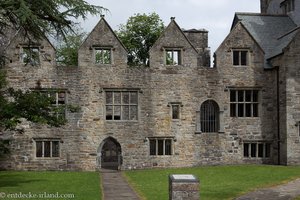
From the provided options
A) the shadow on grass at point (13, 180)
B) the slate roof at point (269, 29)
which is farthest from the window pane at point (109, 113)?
the slate roof at point (269, 29)

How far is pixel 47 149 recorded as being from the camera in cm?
2694

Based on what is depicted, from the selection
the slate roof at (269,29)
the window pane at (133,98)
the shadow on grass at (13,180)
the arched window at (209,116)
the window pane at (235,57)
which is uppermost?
the slate roof at (269,29)

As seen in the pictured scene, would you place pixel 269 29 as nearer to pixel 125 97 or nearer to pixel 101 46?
pixel 125 97

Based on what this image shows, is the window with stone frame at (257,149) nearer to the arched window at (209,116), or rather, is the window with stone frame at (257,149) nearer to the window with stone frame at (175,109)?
the arched window at (209,116)

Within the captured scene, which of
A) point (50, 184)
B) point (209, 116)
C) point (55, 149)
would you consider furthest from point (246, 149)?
point (50, 184)

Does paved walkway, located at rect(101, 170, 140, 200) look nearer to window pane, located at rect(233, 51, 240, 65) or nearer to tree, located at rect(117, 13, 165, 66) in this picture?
window pane, located at rect(233, 51, 240, 65)

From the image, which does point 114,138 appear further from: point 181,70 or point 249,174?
point 249,174

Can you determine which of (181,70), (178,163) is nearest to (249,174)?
(178,163)

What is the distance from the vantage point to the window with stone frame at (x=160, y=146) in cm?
2750

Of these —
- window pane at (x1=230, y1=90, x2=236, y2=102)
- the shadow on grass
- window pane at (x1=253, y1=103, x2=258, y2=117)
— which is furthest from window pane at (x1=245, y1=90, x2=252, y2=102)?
the shadow on grass

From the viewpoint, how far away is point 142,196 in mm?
16172

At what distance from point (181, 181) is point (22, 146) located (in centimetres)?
1655

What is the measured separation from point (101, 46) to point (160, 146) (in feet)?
22.4

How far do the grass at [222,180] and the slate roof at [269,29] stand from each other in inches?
294
